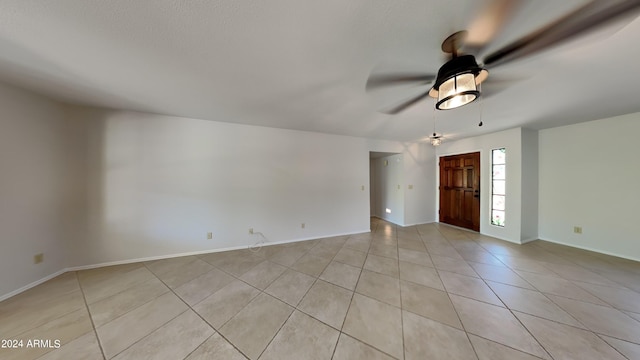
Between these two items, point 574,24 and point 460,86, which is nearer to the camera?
point 574,24

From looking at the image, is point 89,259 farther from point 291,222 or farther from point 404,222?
point 404,222

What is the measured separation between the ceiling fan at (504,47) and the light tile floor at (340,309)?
200 centimetres

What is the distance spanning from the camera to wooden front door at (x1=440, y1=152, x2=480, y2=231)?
434cm

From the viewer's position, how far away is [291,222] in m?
3.83

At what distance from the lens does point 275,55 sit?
1.56m

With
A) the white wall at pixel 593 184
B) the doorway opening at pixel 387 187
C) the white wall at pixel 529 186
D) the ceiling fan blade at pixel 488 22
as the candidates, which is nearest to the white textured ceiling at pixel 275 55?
the ceiling fan blade at pixel 488 22

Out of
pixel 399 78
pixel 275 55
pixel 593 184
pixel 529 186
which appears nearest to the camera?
pixel 275 55

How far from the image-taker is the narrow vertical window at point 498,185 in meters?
3.91

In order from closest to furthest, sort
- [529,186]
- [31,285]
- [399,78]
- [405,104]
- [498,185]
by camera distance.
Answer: [399,78] → [31,285] → [405,104] → [529,186] → [498,185]

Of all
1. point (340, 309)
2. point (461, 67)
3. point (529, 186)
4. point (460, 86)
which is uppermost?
point (461, 67)

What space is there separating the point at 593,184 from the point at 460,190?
1933 millimetres

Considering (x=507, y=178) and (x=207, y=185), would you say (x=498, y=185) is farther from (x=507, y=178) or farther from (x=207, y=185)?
(x=207, y=185)

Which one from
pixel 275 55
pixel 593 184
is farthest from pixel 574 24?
pixel 593 184

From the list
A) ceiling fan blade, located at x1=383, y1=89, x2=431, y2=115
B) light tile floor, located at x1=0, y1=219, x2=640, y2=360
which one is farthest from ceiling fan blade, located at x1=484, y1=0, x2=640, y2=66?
light tile floor, located at x1=0, y1=219, x2=640, y2=360
